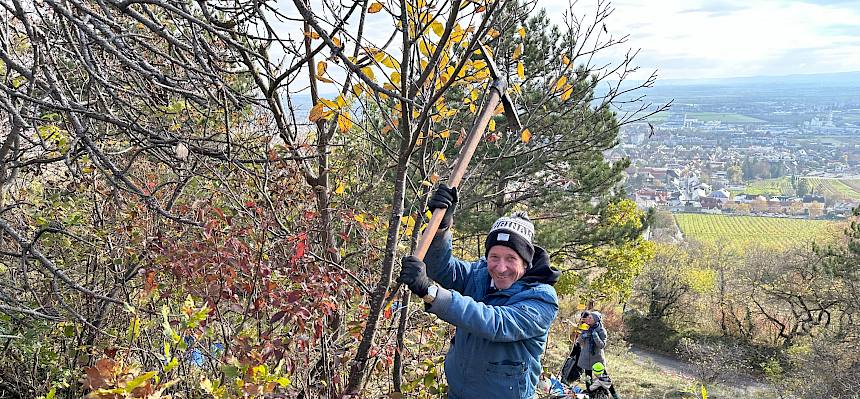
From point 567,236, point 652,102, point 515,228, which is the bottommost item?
point 567,236

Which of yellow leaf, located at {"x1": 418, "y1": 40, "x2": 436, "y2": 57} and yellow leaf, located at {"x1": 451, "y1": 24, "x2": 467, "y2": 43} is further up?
yellow leaf, located at {"x1": 451, "y1": 24, "x2": 467, "y2": 43}

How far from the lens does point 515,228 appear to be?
254 centimetres

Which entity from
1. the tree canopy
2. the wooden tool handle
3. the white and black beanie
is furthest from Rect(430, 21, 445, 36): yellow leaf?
the white and black beanie

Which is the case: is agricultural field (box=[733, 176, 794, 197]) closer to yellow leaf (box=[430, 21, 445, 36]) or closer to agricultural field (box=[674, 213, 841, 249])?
agricultural field (box=[674, 213, 841, 249])

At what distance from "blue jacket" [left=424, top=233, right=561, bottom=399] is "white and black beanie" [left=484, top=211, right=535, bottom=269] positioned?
0.07 meters

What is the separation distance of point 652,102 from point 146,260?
354 centimetres

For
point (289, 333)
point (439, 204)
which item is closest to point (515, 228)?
point (439, 204)

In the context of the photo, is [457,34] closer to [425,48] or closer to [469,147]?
[425,48]

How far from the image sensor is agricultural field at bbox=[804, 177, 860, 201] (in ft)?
258

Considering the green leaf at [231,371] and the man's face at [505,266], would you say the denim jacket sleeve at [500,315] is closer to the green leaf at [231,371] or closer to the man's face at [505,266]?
the man's face at [505,266]

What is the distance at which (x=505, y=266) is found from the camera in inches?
99.3

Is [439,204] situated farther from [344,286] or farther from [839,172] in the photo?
[839,172]

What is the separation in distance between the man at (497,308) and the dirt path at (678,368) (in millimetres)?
20212

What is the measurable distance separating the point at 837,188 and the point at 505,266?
3959 inches
